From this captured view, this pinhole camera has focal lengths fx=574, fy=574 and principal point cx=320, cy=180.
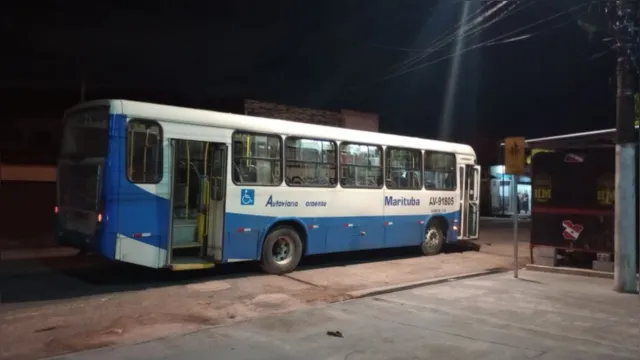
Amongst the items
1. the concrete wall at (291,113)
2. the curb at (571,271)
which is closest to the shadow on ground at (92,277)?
the curb at (571,271)

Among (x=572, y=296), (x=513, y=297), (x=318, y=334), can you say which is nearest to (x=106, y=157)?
(x=318, y=334)

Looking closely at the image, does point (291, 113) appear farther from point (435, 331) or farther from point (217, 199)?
point (435, 331)

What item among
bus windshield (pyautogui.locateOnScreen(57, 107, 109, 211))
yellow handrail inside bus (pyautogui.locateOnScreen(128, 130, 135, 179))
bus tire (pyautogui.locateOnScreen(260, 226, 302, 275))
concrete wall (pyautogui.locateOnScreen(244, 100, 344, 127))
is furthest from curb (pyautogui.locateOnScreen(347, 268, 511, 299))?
concrete wall (pyautogui.locateOnScreen(244, 100, 344, 127))

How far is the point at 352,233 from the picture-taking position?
12.6m

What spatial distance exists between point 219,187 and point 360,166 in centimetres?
371

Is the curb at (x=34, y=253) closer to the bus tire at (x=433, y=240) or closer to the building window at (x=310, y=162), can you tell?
the building window at (x=310, y=162)

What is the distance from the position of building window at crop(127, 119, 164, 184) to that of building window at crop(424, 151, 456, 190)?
723 centimetres

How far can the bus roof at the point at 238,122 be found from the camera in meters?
9.31

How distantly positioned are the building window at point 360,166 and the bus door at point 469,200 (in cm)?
344

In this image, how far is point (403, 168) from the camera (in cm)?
1392

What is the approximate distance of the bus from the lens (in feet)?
30.0

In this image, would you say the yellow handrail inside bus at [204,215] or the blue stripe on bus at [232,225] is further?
the yellow handrail inside bus at [204,215]

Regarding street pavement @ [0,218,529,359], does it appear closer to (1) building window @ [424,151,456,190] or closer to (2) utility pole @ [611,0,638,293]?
(1) building window @ [424,151,456,190]

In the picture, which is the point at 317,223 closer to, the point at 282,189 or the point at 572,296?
the point at 282,189
